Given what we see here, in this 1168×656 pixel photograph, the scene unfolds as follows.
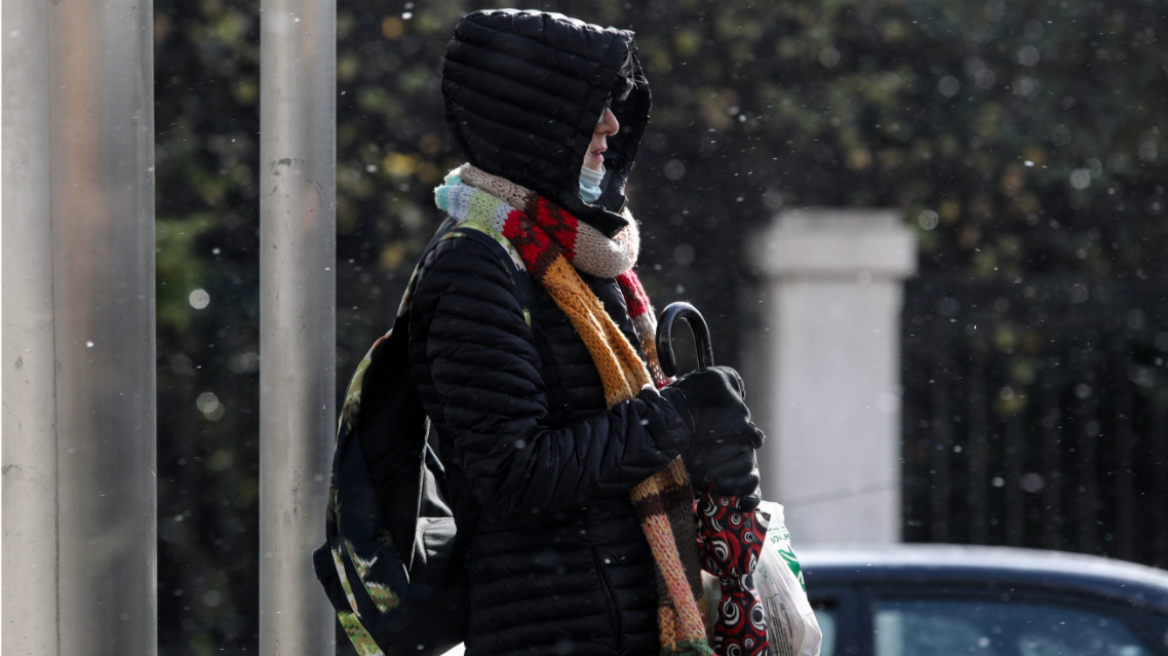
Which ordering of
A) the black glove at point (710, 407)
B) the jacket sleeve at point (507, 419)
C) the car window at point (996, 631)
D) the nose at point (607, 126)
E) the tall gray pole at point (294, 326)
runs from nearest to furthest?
the jacket sleeve at point (507, 419) < the black glove at point (710, 407) < the nose at point (607, 126) < the tall gray pole at point (294, 326) < the car window at point (996, 631)

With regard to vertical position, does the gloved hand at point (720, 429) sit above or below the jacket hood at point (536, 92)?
below

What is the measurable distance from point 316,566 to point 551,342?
507 mm

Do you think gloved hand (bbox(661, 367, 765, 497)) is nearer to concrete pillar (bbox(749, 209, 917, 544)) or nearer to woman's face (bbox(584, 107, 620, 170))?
woman's face (bbox(584, 107, 620, 170))

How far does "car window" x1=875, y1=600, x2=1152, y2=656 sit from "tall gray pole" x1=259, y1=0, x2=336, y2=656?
164 centimetres

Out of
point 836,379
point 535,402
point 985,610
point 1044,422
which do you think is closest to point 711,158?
point 836,379

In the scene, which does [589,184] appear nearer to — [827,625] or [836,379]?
[827,625]

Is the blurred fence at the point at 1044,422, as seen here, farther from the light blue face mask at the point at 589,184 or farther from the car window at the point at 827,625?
the light blue face mask at the point at 589,184

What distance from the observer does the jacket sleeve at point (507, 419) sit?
1.65 m

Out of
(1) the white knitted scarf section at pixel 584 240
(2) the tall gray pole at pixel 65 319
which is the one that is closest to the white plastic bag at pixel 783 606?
(1) the white knitted scarf section at pixel 584 240

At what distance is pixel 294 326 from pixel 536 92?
68 cm

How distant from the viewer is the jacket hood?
1810 millimetres

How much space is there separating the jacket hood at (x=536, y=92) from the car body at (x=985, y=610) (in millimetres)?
1732

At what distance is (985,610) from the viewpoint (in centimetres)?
319

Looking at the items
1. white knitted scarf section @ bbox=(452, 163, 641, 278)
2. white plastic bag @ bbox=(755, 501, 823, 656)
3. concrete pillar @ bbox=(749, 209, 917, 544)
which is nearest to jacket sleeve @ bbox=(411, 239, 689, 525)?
white knitted scarf section @ bbox=(452, 163, 641, 278)
